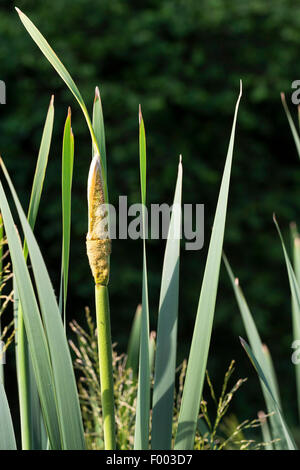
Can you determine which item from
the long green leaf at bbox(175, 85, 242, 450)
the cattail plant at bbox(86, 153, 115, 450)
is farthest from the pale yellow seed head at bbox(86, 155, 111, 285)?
the long green leaf at bbox(175, 85, 242, 450)

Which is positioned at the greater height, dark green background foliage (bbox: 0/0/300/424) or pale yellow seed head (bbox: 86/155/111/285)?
dark green background foliage (bbox: 0/0/300/424)

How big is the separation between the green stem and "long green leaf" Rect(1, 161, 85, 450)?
28 millimetres

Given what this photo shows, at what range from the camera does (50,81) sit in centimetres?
282

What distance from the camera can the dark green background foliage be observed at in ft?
9.36

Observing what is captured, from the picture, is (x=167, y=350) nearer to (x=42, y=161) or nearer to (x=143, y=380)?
(x=143, y=380)

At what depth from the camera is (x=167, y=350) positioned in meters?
0.62

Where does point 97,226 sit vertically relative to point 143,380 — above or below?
above

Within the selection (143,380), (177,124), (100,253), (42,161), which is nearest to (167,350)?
(143,380)

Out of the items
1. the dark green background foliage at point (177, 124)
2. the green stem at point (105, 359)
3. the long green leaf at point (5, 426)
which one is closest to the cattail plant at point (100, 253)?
the green stem at point (105, 359)

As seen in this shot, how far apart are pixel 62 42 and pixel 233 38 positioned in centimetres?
95

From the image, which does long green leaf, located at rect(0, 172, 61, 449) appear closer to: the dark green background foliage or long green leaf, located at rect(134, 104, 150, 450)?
long green leaf, located at rect(134, 104, 150, 450)

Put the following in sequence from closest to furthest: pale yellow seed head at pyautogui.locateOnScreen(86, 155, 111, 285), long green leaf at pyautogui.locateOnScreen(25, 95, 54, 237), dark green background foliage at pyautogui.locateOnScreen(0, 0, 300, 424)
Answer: pale yellow seed head at pyautogui.locateOnScreen(86, 155, 111, 285), long green leaf at pyautogui.locateOnScreen(25, 95, 54, 237), dark green background foliage at pyautogui.locateOnScreen(0, 0, 300, 424)

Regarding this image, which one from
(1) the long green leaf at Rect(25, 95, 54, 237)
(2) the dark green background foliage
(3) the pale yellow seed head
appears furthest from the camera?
(2) the dark green background foliage

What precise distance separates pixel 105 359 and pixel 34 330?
3.0 inches
